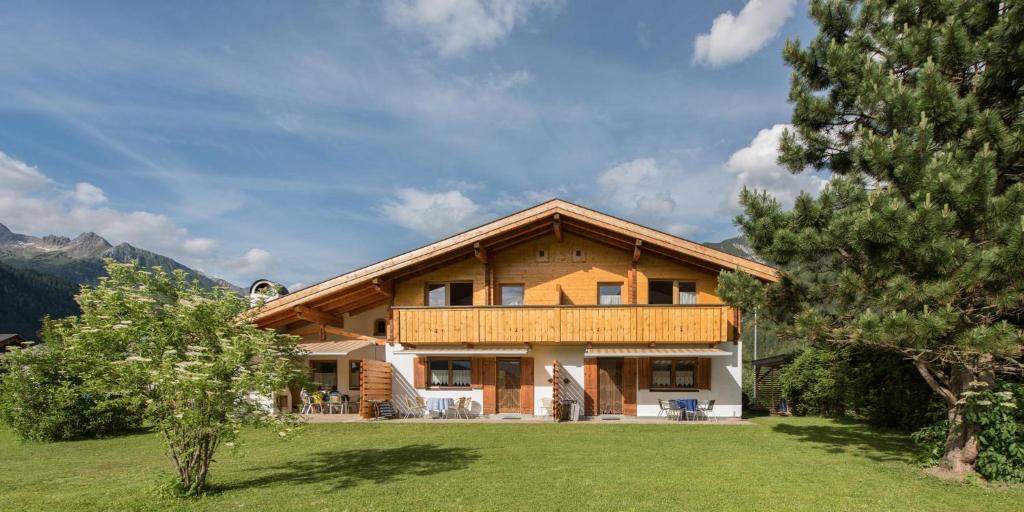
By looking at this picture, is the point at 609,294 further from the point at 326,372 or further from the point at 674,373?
the point at 326,372

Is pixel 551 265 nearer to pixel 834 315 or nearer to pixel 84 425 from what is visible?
pixel 834 315

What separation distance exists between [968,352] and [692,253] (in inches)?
344

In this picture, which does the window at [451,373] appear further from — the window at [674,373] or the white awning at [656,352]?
the window at [674,373]

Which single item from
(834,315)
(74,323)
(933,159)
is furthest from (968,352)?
(74,323)

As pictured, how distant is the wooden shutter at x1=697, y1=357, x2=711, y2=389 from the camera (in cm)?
1795

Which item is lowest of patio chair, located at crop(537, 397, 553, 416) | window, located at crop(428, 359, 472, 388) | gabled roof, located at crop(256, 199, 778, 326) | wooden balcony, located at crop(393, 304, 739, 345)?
patio chair, located at crop(537, 397, 553, 416)

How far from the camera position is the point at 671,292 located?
1847 cm

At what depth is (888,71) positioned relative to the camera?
9789 mm

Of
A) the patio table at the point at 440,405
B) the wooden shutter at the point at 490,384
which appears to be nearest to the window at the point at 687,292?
the wooden shutter at the point at 490,384

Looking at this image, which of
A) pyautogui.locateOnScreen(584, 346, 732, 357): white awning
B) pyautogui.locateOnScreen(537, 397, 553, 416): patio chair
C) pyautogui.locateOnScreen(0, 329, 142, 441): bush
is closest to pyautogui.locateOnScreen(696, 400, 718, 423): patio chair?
pyautogui.locateOnScreen(584, 346, 732, 357): white awning

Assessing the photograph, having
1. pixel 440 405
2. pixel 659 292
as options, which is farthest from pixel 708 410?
pixel 440 405

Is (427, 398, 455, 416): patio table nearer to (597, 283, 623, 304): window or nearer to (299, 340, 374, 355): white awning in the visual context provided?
(299, 340, 374, 355): white awning

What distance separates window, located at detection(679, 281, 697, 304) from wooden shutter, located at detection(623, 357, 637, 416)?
252 cm

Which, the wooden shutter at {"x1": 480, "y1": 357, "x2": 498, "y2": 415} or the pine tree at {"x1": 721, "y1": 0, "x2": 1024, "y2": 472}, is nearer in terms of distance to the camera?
the pine tree at {"x1": 721, "y1": 0, "x2": 1024, "y2": 472}
